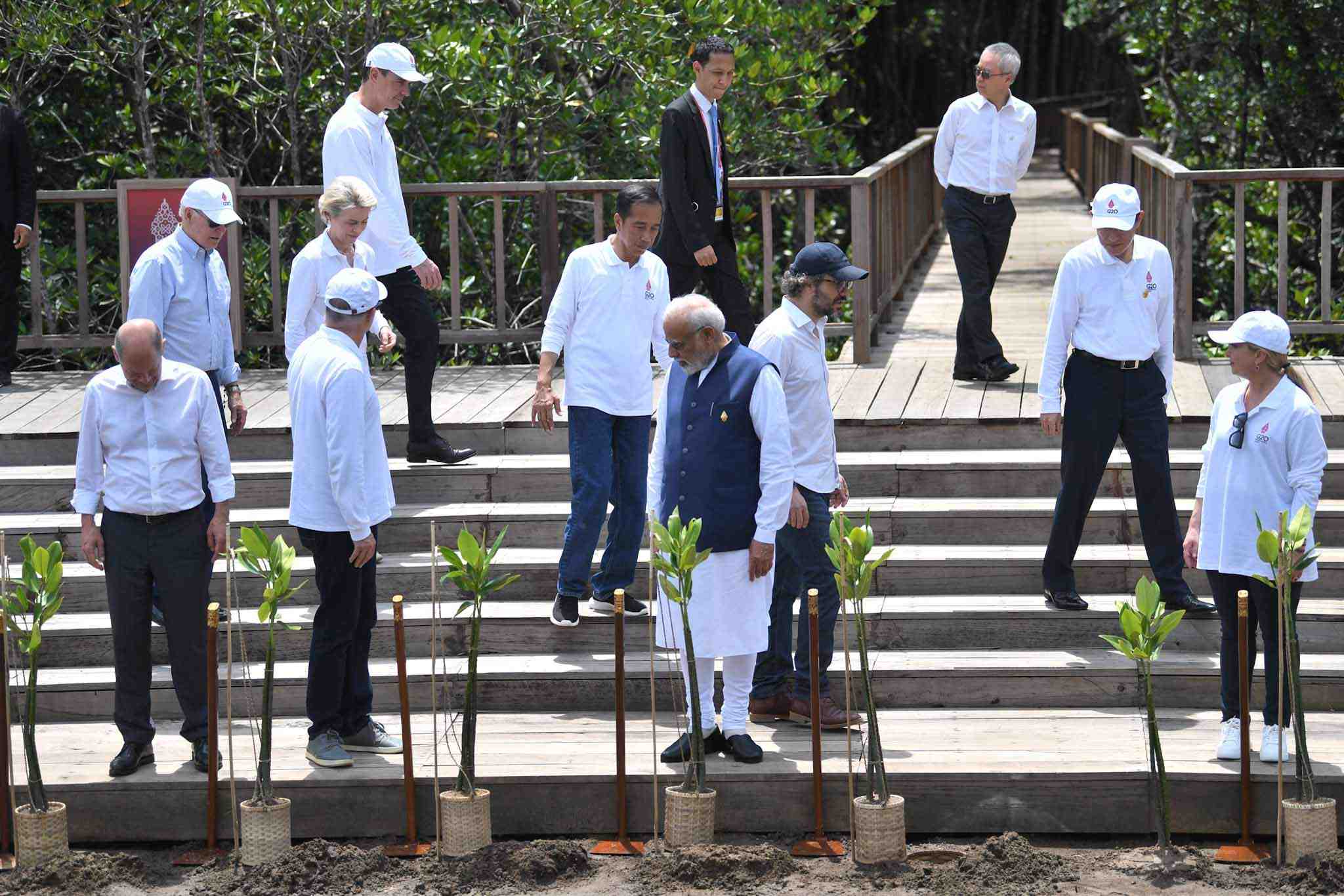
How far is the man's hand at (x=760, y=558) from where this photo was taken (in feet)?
19.3

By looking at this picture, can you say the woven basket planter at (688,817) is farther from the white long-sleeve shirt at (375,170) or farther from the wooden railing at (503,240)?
the wooden railing at (503,240)

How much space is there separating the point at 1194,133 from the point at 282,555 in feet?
38.4

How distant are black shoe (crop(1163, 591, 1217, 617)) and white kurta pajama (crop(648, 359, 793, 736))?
5.70ft

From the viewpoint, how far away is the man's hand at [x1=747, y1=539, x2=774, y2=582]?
5.88 m

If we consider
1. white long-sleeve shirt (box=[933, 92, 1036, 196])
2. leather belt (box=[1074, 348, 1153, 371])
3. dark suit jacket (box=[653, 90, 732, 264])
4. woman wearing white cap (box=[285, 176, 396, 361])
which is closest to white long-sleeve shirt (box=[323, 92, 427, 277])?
woman wearing white cap (box=[285, 176, 396, 361])

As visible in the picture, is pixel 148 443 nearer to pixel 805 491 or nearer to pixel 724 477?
pixel 724 477

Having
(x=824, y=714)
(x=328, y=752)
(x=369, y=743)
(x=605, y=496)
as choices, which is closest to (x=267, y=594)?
(x=328, y=752)

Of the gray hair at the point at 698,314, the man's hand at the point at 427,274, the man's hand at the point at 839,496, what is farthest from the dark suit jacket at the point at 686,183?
the gray hair at the point at 698,314

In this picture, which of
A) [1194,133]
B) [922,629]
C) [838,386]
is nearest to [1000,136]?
[838,386]

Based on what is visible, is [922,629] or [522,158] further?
[522,158]

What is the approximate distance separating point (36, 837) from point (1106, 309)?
4.23m

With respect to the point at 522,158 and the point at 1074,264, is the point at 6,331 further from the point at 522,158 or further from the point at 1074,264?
the point at 1074,264

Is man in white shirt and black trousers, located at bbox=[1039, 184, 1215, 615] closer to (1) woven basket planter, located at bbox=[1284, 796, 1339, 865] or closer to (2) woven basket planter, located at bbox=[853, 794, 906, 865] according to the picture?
(1) woven basket planter, located at bbox=[1284, 796, 1339, 865]

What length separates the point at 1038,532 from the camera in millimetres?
7570
